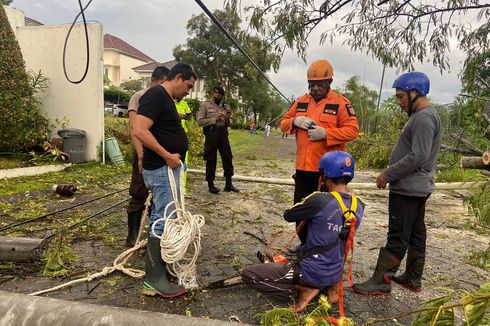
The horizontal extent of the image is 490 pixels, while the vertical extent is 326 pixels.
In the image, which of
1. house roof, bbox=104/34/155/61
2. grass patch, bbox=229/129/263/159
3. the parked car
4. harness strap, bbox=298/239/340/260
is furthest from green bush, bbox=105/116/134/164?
house roof, bbox=104/34/155/61

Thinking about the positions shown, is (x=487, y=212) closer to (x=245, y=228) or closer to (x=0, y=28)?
(x=245, y=228)

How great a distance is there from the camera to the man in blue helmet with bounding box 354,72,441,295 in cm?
307

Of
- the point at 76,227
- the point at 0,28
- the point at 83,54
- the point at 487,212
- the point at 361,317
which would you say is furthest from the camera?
the point at 83,54

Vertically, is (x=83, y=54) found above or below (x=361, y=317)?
above

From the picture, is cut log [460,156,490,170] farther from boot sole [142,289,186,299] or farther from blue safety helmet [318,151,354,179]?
boot sole [142,289,186,299]

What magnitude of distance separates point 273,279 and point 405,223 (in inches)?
48.4


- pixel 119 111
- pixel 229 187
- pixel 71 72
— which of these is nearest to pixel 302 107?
pixel 229 187

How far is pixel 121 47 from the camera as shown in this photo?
168 ft

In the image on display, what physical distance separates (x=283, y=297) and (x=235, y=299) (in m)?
0.38

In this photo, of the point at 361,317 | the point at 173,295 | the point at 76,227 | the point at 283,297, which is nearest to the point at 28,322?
the point at 173,295

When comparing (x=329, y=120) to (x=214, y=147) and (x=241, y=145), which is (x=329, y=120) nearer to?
(x=214, y=147)

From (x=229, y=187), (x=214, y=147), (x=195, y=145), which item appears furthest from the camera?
(x=195, y=145)

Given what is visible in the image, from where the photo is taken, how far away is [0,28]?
7270mm

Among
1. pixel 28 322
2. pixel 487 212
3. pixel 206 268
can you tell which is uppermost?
pixel 487 212
